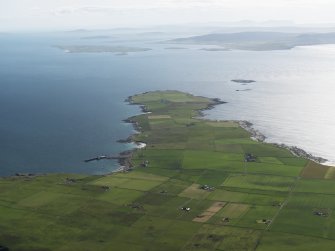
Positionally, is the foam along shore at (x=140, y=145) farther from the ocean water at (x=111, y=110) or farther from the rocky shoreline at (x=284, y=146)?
the rocky shoreline at (x=284, y=146)

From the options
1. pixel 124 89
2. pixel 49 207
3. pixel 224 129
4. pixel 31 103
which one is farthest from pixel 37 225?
pixel 124 89

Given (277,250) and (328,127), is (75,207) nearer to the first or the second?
(277,250)

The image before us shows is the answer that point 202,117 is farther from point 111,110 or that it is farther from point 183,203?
point 183,203

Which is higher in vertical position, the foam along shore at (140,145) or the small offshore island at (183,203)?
the small offshore island at (183,203)

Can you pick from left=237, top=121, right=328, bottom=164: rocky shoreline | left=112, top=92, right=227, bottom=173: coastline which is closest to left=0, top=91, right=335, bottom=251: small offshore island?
left=112, top=92, right=227, bottom=173: coastline

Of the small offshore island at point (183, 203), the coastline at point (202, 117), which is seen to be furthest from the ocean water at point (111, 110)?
the small offshore island at point (183, 203)

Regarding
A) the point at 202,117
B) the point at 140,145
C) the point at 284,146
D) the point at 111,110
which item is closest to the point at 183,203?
the point at 140,145

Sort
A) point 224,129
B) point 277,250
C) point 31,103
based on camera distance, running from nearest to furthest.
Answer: point 277,250, point 224,129, point 31,103

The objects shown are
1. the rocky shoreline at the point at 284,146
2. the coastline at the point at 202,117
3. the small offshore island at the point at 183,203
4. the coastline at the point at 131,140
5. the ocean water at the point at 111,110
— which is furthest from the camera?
the ocean water at the point at 111,110
